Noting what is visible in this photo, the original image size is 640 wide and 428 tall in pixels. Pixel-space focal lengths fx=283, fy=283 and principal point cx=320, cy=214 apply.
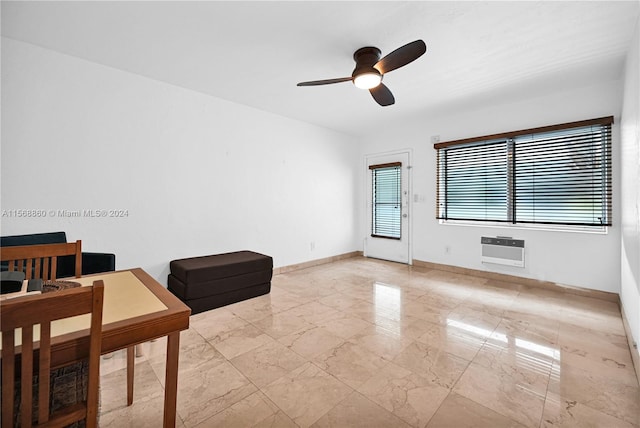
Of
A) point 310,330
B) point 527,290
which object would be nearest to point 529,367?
point 310,330

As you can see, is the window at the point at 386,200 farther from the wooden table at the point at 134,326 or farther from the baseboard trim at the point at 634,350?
the wooden table at the point at 134,326

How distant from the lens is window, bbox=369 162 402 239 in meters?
5.41

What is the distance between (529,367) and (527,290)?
2142 mm

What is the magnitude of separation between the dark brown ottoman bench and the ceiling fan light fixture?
90.9 inches

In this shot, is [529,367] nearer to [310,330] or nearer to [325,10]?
[310,330]

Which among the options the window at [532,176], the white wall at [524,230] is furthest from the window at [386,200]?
the window at [532,176]

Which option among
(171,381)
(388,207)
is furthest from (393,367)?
(388,207)

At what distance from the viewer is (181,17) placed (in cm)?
222

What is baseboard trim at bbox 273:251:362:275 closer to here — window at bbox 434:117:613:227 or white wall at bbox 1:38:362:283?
white wall at bbox 1:38:362:283

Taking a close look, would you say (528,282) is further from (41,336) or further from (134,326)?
(41,336)

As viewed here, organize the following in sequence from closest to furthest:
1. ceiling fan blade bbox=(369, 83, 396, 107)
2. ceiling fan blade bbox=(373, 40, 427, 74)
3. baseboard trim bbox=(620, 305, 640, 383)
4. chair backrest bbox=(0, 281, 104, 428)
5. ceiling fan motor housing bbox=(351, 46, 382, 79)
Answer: chair backrest bbox=(0, 281, 104, 428) → baseboard trim bbox=(620, 305, 640, 383) → ceiling fan blade bbox=(373, 40, 427, 74) → ceiling fan motor housing bbox=(351, 46, 382, 79) → ceiling fan blade bbox=(369, 83, 396, 107)

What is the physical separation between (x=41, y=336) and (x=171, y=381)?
0.61m

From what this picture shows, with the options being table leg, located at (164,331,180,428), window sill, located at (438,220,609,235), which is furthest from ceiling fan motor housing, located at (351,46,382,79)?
window sill, located at (438,220,609,235)

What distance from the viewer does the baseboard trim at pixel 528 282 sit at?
3.39 meters
